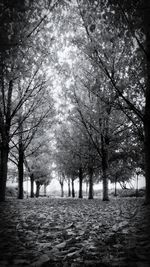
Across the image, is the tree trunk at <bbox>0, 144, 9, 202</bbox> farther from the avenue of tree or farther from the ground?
the ground

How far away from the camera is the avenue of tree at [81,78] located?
431 centimetres

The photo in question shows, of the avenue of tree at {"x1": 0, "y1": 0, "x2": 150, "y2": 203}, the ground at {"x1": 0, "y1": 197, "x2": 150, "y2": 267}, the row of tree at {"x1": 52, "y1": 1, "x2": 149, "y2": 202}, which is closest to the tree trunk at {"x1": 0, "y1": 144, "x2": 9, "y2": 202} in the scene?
the avenue of tree at {"x1": 0, "y1": 0, "x2": 150, "y2": 203}

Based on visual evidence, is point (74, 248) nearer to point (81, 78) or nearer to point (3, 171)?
point (3, 171)

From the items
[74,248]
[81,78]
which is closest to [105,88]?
[81,78]

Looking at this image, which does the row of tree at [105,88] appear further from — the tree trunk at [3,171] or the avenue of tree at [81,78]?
the tree trunk at [3,171]

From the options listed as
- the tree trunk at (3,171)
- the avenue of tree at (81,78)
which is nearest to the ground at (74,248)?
the avenue of tree at (81,78)

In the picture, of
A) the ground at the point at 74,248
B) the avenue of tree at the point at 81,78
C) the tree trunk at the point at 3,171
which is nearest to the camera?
the ground at the point at 74,248

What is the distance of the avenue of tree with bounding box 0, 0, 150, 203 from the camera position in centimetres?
431

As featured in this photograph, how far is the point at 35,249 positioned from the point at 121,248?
1210 mm

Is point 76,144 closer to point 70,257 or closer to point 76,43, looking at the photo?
point 76,43

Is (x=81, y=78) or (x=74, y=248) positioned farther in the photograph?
(x=81, y=78)

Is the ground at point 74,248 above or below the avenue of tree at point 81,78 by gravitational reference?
below

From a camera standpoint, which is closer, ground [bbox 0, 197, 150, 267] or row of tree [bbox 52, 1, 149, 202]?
ground [bbox 0, 197, 150, 267]

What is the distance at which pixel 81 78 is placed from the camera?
39.0ft
